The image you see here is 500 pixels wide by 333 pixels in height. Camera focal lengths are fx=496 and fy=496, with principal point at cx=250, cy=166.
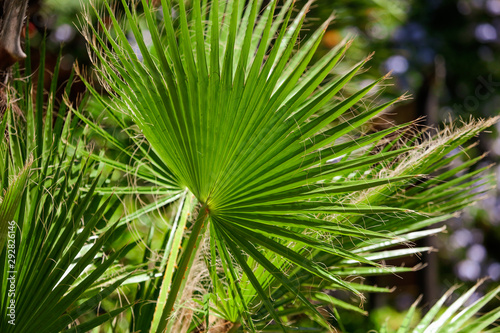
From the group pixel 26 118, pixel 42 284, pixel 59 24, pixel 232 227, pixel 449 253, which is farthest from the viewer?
pixel 449 253

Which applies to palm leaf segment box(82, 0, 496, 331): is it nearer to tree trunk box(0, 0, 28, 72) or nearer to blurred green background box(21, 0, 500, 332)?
tree trunk box(0, 0, 28, 72)

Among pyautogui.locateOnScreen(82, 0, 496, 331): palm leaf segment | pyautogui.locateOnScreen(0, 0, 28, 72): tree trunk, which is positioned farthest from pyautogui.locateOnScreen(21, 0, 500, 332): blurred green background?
pyautogui.locateOnScreen(82, 0, 496, 331): palm leaf segment

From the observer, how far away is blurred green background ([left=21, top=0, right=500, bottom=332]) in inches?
119

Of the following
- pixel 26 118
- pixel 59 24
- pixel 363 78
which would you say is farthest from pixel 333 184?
pixel 363 78

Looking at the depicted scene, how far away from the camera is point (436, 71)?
4.35m

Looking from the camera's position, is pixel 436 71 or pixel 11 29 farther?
pixel 436 71

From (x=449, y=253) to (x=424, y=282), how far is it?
5169mm

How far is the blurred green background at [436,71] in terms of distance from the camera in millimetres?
3025

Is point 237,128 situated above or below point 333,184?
above

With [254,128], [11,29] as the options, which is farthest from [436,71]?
[11,29]

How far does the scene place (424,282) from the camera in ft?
12.7

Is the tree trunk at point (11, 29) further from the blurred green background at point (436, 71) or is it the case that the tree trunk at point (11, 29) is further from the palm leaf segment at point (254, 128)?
the blurred green background at point (436, 71)

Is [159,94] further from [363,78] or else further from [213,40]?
[363,78]

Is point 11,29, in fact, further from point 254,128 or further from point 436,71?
point 436,71
